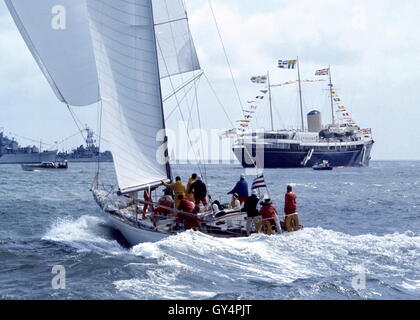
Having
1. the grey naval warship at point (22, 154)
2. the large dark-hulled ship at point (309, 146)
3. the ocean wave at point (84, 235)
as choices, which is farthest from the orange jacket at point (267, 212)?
the grey naval warship at point (22, 154)

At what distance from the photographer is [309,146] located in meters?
95.5

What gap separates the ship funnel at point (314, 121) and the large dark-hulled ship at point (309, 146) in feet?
9.88

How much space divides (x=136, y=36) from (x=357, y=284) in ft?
28.2

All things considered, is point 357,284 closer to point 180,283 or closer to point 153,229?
point 180,283

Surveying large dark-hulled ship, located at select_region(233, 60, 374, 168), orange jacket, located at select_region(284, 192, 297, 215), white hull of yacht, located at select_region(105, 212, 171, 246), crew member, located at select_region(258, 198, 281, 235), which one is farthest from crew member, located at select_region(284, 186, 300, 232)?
large dark-hulled ship, located at select_region(233, 60, 374, 168)

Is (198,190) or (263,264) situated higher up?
(198,190)

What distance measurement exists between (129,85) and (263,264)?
19.8 feet

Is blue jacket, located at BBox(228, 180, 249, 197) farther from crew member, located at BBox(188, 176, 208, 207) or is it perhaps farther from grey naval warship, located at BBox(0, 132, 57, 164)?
grey naval warship, located at BBox(0, 132, 57, 164)

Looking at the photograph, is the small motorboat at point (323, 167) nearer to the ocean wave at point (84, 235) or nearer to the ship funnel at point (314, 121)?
the ship funnel at point (314, 121)

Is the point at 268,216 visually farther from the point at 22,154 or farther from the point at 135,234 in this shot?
the point at 22,154

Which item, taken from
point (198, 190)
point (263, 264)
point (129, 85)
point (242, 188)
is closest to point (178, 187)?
point (198, 190)

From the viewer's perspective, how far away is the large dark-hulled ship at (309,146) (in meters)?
92.0

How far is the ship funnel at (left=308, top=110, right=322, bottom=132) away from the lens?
4503 inches

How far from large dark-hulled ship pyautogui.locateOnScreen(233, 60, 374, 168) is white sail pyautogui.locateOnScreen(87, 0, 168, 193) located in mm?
68416
